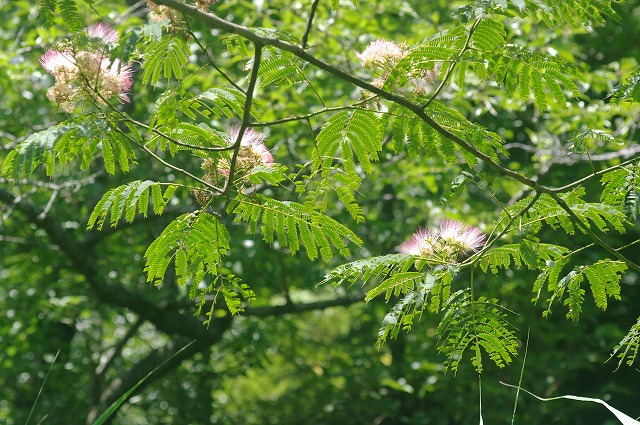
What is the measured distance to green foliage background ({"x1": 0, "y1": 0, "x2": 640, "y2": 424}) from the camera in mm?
5457

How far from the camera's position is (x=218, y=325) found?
614 centimetres

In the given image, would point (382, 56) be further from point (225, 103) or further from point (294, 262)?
point (294, 262)

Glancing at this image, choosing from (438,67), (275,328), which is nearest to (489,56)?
(438,67)

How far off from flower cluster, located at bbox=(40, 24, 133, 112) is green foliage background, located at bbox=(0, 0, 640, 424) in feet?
7.98

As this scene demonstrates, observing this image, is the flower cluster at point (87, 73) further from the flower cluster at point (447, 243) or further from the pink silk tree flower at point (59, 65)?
the flower cluster at point (447, 243)

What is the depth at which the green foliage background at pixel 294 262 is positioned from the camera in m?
5.46

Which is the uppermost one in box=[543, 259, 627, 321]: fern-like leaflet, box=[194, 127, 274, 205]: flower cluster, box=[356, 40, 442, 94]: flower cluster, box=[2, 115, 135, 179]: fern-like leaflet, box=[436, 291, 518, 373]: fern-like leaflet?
box=[356, 40, 442, 94]: flower cluster

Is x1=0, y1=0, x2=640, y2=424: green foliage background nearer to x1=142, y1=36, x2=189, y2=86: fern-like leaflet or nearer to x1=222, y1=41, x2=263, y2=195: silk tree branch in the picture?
x1=142, y1=36, x2=189, y2=86: fern-like leaflet

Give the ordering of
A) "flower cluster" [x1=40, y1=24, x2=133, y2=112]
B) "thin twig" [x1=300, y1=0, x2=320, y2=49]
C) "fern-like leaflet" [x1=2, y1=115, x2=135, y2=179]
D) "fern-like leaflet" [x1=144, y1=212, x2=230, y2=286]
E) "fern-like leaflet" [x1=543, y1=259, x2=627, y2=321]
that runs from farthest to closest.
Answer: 1. "fern-like leaflet" [x1=543, y1=259, x2=627, y2=321]
2. "fern-like leaflet" [x1=144, y1=212, x2=230, y2=286]
3. "flower cluster" [x1=40, y1=24, x2=133, y2=112]
4. "fern-like leaflet" [x1=2, y1=115, x2=135, y2=179]
5. "thin twig" [x1=300, y1=0, x2=320, y2=49]

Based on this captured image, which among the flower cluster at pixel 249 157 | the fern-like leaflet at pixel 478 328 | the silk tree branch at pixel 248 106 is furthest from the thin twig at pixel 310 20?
the fern-like leaflet at pixel 478 328

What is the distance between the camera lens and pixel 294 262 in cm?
598

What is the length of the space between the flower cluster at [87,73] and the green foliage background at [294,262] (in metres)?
2.43

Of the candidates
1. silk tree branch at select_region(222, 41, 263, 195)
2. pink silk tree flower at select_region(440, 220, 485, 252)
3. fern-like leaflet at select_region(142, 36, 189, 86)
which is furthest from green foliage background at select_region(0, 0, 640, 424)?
Answer: silk tree branch at select_region(222, 41, 263, 195)

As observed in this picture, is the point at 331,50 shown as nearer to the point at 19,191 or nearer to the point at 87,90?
the point at 19,191
